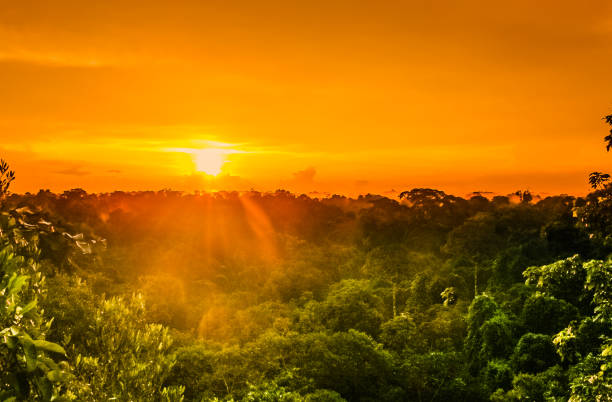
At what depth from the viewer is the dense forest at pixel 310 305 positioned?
10.9 metres

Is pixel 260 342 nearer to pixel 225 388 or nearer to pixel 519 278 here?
pixel 225 388

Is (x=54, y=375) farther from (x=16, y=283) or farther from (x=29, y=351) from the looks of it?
(x=16, y=283)

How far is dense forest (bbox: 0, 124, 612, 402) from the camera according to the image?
35.8ft

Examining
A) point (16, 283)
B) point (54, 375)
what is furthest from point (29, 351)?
point (16, 283)

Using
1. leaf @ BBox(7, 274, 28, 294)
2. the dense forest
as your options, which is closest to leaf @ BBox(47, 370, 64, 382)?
the dense forest

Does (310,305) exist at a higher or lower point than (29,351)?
lower

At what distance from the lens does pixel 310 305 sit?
1607 inches

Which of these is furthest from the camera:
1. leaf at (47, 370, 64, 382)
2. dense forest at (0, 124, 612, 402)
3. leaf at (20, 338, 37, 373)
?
dense forest at (0, 124, 612, 402)

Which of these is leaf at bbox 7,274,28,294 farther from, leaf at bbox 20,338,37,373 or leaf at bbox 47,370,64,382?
leaf at bbox 47,370,64,382

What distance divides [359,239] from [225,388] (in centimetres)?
4955

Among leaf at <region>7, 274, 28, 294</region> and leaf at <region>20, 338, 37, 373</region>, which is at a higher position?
leaf at <region>7, 274, 28, 294</region>

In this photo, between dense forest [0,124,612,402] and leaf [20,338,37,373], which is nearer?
leaf [20,338,37,373]

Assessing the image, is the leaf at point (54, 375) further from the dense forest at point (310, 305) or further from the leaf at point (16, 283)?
the leaf at point (16, 283)

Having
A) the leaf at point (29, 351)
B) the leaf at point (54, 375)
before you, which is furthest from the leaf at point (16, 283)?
the leaf at point (54, 375)
